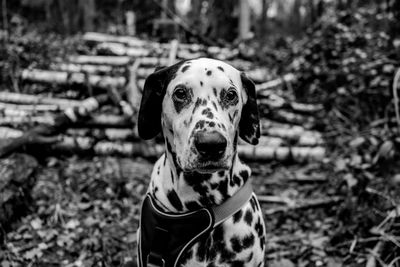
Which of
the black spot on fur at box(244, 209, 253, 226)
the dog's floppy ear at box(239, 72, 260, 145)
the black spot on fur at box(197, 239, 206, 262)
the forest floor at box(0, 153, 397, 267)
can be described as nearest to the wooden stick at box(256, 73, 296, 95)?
the forest floor at box(0, 153, 397, 267)

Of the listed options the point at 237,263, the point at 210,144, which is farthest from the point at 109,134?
the point at 210,144

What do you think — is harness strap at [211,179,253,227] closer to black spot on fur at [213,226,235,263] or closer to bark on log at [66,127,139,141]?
black spot on fur at [213,226,235,263]

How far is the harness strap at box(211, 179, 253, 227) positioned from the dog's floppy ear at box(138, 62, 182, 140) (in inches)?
28.9

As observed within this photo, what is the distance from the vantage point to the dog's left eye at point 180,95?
2497 millimetres

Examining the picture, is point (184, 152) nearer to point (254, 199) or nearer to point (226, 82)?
point (226, 82)

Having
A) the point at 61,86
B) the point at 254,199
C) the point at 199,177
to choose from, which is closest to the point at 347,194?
the point at 254,199

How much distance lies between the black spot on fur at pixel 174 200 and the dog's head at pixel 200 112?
23 centimetres

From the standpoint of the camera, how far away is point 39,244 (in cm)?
414

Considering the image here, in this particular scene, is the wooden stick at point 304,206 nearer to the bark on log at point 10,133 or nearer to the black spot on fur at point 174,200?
the black spot on fur at point 174,200

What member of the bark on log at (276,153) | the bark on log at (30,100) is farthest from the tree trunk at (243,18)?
the bark on log at (276,153)

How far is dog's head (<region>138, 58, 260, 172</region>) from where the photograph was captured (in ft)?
7.35

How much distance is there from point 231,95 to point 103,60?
697 centimetres

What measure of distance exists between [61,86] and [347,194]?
19.0 ft

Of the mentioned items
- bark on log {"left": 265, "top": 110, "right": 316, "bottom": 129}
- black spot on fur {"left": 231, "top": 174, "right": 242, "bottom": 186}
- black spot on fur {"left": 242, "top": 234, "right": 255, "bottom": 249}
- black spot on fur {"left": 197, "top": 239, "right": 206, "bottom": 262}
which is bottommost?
black spot on fur {"left": 197, "top": 239, "right": 206, "bottom": 262}
